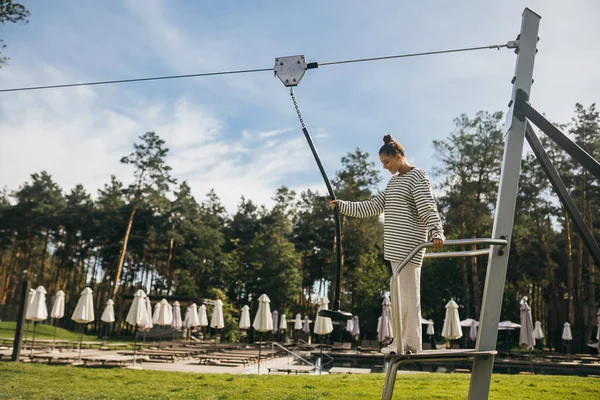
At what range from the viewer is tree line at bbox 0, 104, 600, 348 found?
108ft

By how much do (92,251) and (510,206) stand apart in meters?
50.9

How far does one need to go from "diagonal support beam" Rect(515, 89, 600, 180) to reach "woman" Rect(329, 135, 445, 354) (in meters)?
1.03

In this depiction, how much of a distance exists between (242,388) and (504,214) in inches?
247

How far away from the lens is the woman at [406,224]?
3789mm

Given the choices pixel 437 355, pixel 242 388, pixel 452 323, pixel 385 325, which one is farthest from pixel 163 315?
pixel 437 355

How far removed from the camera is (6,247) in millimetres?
45281

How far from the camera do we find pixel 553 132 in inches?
163

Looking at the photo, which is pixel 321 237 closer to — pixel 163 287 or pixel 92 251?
pixel 163 287

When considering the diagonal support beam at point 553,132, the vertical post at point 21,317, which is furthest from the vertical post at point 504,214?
the vertical post at point 21,317

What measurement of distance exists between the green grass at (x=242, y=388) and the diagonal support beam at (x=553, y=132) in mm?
4717

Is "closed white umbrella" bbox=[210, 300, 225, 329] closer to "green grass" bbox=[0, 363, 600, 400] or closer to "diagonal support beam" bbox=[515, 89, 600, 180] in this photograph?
"green grass" bbox=[0, 363, 600, 400]

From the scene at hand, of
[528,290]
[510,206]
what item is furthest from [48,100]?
[528,290]

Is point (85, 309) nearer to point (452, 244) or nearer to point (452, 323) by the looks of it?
point (452, 323)

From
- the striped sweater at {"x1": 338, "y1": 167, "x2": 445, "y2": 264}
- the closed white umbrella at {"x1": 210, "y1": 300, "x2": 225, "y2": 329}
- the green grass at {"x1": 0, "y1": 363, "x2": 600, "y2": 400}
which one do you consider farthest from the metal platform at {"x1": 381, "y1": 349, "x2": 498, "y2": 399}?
the closed white umbrella at {"x1": 210, "y1": 300, "x2": 225, "y2": 329}
